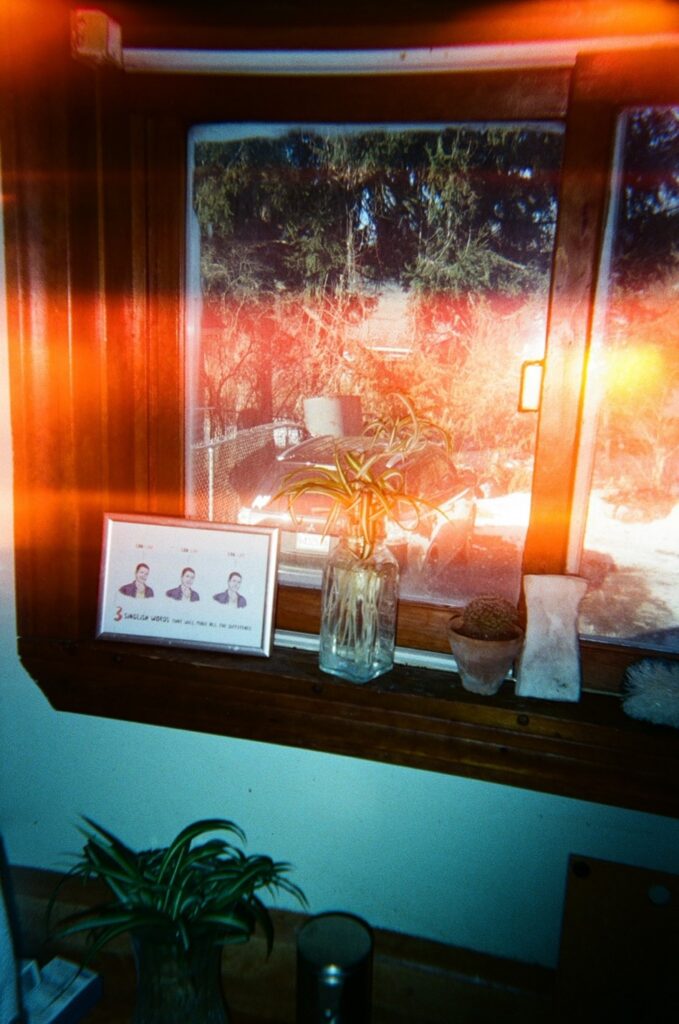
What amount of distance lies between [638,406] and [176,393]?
85cm

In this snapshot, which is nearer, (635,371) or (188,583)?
(635,371)

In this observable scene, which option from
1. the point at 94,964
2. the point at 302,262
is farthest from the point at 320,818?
the point at 302,262

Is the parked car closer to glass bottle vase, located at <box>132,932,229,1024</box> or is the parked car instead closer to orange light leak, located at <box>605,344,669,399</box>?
orange light leak, located at <box>605,344,669,399</box>

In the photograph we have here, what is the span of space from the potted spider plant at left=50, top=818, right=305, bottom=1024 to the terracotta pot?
453mm

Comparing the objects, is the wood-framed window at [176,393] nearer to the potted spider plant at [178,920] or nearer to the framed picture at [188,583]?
the framed picture at [188,583]

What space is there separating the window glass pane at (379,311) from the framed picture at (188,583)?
0.41 ft

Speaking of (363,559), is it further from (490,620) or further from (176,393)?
(176,393)

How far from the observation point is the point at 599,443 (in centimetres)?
115

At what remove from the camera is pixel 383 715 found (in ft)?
3.69

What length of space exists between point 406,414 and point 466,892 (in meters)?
0.87

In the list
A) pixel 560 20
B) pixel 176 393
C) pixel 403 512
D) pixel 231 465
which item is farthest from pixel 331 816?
pixel 560 20

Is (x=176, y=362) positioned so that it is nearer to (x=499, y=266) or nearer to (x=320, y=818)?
(x=499, y=266)

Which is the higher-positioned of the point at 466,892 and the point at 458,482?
the point at 458,482

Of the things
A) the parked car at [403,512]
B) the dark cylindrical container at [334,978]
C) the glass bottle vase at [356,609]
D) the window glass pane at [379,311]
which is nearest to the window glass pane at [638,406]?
the window glass pane at [379,311]
